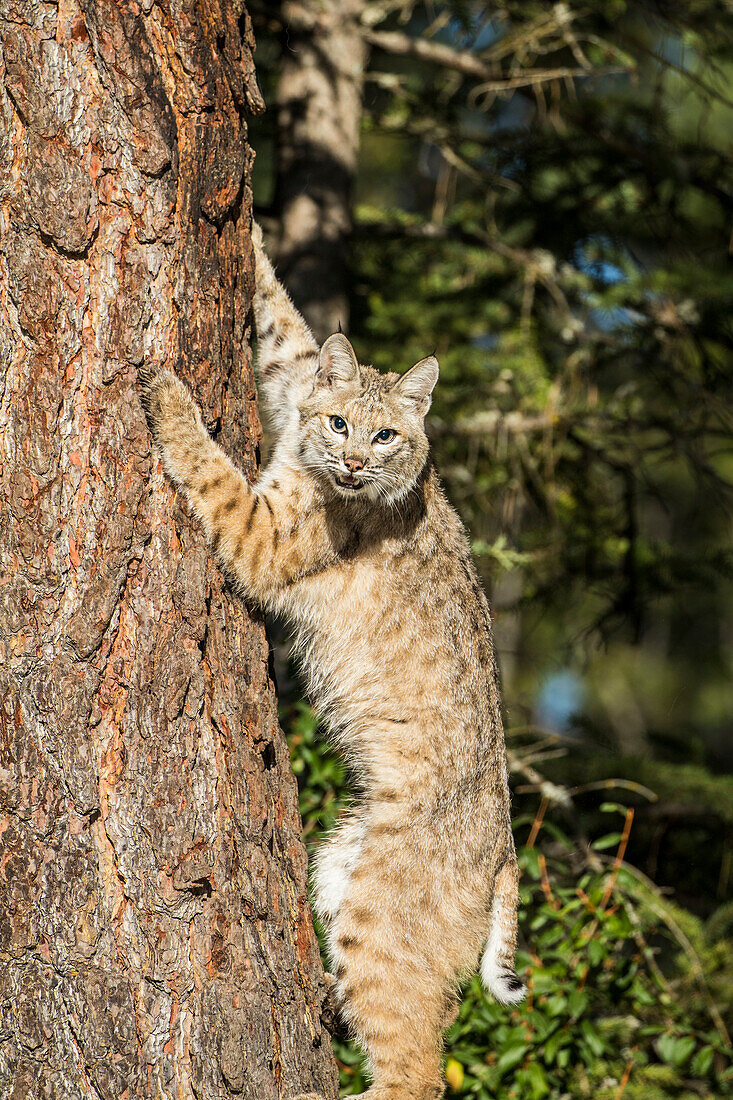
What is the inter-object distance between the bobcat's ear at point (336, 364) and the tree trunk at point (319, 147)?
1.36 metres

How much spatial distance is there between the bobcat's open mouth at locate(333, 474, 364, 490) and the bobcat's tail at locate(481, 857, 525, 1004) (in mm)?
1576

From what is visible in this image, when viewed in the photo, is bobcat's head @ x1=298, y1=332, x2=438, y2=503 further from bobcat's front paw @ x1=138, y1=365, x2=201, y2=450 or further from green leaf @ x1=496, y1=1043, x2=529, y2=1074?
green leaf @ x1=496, y1=1043, x2=529, y2=1074

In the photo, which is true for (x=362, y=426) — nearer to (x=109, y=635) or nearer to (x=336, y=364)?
(x=336, y=364)

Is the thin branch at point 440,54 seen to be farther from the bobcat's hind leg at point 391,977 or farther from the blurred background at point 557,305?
the bobcat's hind leg at point 391,977

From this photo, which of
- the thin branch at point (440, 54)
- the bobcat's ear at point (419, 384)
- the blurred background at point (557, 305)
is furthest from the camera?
the thin branch at point (440, 54)

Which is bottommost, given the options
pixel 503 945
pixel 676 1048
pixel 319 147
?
pixel 676 1048

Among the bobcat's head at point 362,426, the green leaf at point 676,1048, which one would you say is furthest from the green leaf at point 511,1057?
the bobcat's head at point 362,426

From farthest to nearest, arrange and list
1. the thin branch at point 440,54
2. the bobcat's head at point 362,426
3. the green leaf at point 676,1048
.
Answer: the thin branch at point 440,54
the green leaf at point 676,1048
the bobcat's head at point 362,426

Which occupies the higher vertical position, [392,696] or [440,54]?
[440,54]

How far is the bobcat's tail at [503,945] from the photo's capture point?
3355 millimetres

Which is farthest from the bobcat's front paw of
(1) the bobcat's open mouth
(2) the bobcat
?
(1) the bobcat's open mouth

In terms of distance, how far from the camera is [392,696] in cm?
339

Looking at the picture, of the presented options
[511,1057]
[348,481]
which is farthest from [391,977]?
[348,481]

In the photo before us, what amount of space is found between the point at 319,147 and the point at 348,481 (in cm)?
254
